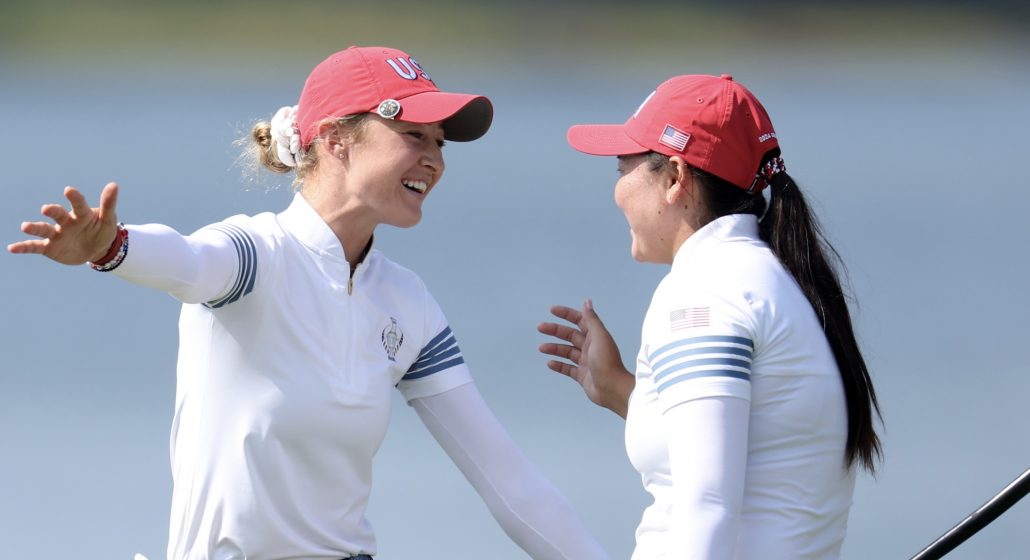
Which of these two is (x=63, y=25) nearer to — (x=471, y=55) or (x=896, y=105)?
(x=471, y=55)

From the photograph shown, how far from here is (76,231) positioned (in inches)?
62.0

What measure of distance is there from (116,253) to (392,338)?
1.96ft

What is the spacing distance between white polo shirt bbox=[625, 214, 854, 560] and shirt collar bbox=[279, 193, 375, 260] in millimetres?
650

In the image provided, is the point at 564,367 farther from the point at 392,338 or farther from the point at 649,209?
the point at 649,209

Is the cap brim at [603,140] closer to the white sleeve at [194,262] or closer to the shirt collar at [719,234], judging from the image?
the shirt collar at [719,234]

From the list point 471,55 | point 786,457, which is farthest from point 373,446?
point 471,55

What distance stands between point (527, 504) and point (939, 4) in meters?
2.29

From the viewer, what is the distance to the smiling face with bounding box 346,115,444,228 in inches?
82.6

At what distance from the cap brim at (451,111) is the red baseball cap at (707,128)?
0.39 meters

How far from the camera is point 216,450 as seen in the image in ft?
6.30

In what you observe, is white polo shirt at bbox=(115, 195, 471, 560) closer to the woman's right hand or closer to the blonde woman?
the blonde woman

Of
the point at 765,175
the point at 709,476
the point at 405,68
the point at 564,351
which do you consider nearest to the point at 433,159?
the point at 405,68

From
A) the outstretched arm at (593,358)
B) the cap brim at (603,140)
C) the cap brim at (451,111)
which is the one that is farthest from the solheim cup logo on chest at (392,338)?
the cap brim at (603,140)

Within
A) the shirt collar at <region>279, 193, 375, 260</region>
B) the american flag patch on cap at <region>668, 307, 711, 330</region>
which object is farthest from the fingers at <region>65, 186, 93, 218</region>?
the american flag patch on cap at <region>668, 307, 711, 330</region>
